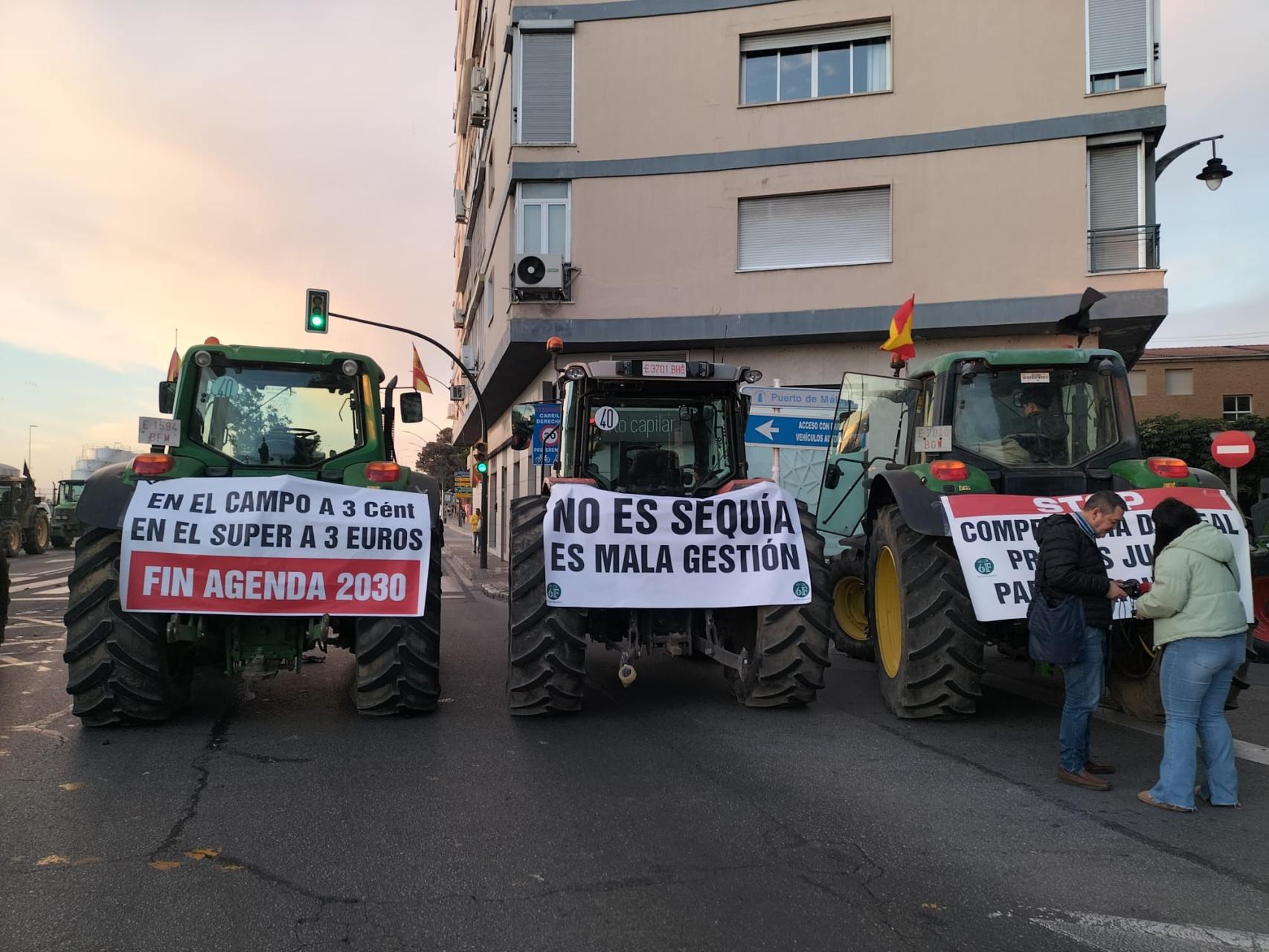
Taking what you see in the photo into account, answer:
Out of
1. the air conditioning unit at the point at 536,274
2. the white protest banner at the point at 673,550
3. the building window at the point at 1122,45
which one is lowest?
the white protest banner at the point at 673,550

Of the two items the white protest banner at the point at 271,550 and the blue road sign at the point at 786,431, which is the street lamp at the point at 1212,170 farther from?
the white protest banner at the point at 271,550

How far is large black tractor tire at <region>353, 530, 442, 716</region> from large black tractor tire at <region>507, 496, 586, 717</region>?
585 millimetres

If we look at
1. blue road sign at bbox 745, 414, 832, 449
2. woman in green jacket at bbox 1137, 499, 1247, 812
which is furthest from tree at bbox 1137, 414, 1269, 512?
woman in green jacket at bbox 1137, 499, 1247, 812

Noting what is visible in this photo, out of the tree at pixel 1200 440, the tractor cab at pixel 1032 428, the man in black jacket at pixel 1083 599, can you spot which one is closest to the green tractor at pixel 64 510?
the tractor cab at pixel 1032 428

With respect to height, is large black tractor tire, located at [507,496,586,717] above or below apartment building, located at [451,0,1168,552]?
below

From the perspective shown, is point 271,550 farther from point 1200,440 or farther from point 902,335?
point 1200,440

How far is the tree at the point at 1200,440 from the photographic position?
39.5 metres

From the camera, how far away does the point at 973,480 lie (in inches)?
256

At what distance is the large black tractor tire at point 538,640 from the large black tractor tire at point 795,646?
1.32 metres

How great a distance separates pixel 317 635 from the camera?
6426 millimetres

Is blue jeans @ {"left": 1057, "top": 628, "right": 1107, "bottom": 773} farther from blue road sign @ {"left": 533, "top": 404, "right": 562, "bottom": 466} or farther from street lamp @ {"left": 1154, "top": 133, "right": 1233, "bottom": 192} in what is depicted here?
street lamp @ {"left": 1154, "top": 133, "right": 1233, "bottom": 192}

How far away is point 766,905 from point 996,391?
4.78m

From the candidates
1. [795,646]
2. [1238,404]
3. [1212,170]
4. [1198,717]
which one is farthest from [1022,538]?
[1238,404]

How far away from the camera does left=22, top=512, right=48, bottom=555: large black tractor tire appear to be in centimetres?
2875
